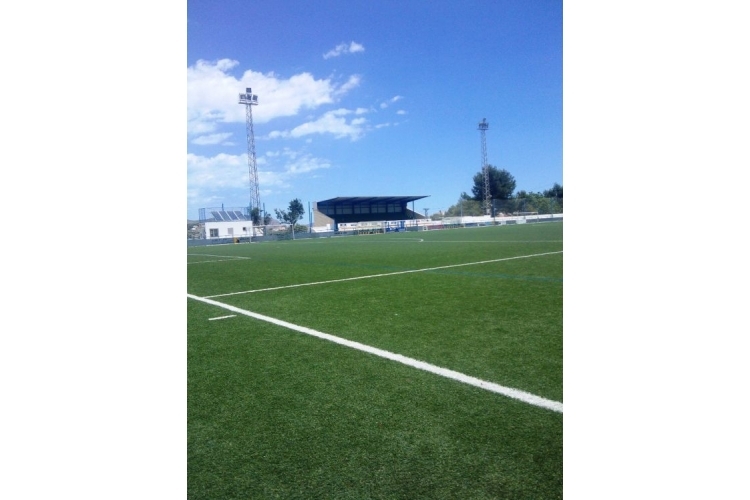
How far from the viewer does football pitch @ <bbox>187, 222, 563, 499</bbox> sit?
126 cm

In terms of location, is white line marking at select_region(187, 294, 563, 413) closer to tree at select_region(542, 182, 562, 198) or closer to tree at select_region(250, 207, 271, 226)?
tree at select_region(250, 207, 271, 226)

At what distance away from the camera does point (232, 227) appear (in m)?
21.5

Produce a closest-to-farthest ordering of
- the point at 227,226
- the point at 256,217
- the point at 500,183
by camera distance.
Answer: the point at 227,226 < the point at 256,217 < the point at 500,183

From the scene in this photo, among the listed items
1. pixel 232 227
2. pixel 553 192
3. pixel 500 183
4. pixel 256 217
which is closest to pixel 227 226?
pixel 232 227

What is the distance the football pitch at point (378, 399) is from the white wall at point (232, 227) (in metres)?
18.2

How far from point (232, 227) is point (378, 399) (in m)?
20.8

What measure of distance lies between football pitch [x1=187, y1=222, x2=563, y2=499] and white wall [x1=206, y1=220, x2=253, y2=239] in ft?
59.8

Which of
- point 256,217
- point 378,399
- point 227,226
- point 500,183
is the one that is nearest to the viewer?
point 378,399

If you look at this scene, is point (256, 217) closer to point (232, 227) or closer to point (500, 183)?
point (232, 227)

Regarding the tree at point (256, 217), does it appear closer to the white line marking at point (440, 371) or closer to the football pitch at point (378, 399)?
the football pitch at point (378, 399)

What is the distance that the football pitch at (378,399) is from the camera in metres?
1.26
